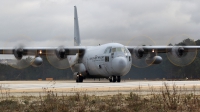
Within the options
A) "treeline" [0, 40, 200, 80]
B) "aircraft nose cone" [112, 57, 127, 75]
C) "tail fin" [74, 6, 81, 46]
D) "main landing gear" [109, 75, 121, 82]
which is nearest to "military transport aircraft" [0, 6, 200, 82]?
"main landing gear" [109, 75, 121, 82]

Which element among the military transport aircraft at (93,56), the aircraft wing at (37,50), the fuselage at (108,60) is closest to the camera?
the fuselage at (108,60)

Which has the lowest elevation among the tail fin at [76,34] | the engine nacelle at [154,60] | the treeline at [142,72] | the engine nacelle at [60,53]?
the treeline at [142,72]

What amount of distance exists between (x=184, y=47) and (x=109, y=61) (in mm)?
11288

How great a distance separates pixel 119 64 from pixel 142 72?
72.8 meters

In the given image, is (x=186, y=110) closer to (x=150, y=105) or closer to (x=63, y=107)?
(x=150, y=105)

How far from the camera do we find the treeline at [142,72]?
87.8 meters

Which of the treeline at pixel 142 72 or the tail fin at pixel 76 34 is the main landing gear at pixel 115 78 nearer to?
the tail fin at pixel 76 34

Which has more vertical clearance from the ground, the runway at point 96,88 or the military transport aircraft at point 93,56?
the military transport aircraft at point 93,56

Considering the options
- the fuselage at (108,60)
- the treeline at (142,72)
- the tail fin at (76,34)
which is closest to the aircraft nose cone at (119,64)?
the fuselage at (108,60)

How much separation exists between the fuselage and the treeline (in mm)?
45326

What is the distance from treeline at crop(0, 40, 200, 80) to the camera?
3457 inches

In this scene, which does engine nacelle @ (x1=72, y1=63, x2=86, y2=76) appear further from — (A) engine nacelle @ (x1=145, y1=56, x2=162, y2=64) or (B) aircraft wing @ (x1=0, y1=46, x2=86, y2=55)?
(A) engine nacelle @ (x1=145, y1=56, x2=162, y2=64)

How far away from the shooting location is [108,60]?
36.9m

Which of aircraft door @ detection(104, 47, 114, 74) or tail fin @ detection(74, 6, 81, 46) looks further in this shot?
tail fin @ detection(74, 6, 81, 46)
